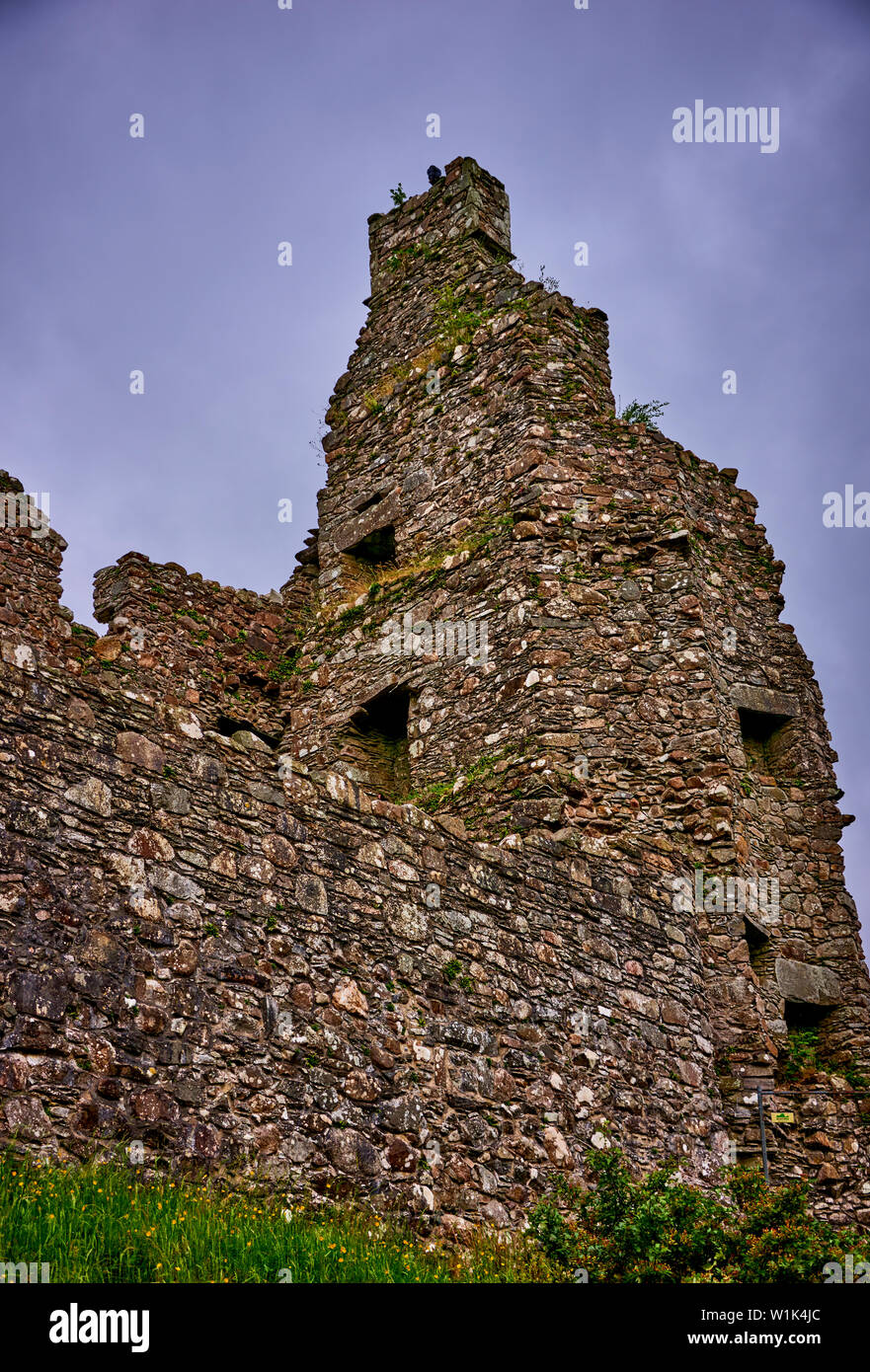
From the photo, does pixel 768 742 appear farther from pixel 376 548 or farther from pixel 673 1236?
pixel 673 1236

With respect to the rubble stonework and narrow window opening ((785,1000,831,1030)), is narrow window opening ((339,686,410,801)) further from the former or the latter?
narrow window opening ((785,1000,831,1030))

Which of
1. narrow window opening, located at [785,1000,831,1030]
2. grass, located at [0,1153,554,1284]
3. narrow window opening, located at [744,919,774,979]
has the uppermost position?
narrow window opening, located at [744,919,774,979]

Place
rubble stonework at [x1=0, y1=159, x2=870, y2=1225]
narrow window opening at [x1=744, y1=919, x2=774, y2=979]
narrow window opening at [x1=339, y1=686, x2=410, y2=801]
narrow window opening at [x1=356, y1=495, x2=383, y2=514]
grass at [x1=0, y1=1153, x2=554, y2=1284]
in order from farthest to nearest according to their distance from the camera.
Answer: narrow window opening at [x1=356, y1=495, x2=383, y2=514]
narrow window opening at [x1=339, y1=686, x2=410, y2=801]
narrow window opening at [x1=744, y1=919, x2=774, y2=979]
rubble stonework at [x1=0, y1=159, x2=870, y2=1225]
grass at [x1=0, y1=1153, x2=554, y2=1284]

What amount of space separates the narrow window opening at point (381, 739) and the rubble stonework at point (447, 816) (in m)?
0.04

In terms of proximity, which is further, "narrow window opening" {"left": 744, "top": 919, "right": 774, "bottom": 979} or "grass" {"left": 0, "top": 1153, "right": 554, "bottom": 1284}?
"narrow window opening" {"left": 744, "top": 919, "right": 774, "bottom": 979}

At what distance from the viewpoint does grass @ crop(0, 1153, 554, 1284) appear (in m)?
4.91

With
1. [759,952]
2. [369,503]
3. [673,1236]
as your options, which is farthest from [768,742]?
[673,1236]

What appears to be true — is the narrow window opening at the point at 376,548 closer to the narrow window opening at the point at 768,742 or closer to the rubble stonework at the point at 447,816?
the rubble stonework at the point at 447,816

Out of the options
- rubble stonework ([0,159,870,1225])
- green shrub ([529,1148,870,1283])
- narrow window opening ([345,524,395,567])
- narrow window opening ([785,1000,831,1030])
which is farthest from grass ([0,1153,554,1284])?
narrow window opening ([345,524,395,567])

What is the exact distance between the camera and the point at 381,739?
45.2 feet

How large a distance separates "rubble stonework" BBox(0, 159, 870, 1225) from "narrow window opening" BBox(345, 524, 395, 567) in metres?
0.08

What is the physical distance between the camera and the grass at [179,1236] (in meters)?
4.91

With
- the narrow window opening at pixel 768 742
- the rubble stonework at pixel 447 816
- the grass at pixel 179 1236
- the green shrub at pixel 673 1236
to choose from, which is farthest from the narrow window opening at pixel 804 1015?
the grass at pixel 179 1236

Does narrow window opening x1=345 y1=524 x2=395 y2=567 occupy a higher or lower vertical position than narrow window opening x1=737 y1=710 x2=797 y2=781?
higher
